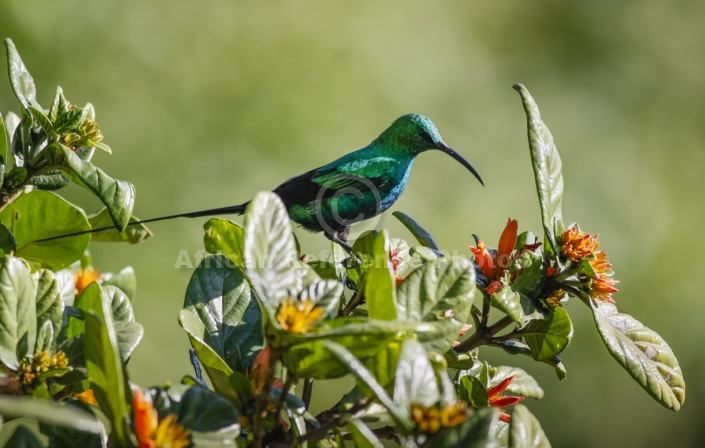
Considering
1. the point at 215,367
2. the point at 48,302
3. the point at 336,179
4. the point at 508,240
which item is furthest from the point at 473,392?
the point at 336,179

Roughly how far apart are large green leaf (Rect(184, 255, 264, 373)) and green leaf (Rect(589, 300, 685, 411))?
28.4 inches

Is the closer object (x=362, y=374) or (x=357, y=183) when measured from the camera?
(x=362, y=374)

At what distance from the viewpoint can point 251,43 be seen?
468cm

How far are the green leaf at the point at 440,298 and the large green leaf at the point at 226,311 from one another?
1.09 feet

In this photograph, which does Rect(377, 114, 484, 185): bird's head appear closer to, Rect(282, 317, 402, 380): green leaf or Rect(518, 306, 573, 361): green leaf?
Rect(518, 306, 573, 361): green leaf

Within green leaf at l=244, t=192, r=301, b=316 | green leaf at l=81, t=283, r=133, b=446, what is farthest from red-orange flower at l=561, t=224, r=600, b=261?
green leaf at l=81, t=283, r=133, b=446

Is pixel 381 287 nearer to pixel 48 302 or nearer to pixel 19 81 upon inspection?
pixel 48 302

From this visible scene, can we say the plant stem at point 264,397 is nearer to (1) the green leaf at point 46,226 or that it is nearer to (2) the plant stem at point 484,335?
(2) the plant stem at point 484,335

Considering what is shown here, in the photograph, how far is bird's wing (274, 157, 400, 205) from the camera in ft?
9.22

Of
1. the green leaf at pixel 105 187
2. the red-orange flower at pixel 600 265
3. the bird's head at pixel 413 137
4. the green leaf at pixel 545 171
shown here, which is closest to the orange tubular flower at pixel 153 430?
the green leaf at pixel 105 187

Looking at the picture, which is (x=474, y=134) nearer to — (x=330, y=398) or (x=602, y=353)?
(x=602, y=353)

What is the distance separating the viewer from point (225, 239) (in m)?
1.53

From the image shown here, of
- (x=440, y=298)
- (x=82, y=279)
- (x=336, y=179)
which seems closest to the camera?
(x=440, y=298)

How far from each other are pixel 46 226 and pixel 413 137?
6.19 ft
